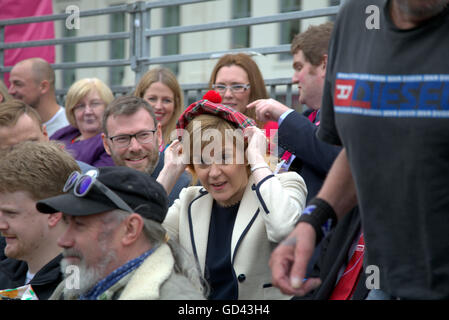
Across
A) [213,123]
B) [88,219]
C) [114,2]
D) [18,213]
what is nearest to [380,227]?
[88,219]

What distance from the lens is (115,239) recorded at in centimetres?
264

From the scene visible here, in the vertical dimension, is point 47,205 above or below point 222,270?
above

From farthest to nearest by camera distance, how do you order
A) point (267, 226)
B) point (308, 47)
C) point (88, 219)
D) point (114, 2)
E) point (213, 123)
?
point (114, 2), point (308, 47), point (213, 123), point (267, 226), point (88, 219)

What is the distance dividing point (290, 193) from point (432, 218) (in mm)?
1586

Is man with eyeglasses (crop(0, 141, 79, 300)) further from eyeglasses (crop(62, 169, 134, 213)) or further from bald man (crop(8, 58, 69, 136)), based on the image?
bald man (crop(8, 58, 69, 136))

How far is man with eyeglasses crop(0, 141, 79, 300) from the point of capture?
3.44m

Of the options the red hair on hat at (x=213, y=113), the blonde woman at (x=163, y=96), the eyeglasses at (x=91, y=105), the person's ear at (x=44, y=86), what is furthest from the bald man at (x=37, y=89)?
the red hair on hat at (x=213, y=113)

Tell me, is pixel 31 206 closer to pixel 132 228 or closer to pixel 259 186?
pixel 132 228

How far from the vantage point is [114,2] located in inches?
1037

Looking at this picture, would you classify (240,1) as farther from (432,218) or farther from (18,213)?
(432,218)

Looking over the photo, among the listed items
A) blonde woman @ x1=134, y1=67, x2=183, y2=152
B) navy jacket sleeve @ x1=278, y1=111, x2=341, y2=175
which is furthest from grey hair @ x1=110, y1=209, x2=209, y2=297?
blonde woman @ x1=134, y1=67, x2=183, y2=152

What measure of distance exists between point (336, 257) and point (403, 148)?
148 cm

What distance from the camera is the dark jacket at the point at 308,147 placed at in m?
3.63

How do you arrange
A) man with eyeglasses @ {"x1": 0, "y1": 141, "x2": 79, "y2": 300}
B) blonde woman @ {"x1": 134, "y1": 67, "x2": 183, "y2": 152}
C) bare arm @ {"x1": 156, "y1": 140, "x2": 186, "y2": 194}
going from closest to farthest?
man with eyeglasses @ {"x1": 0, "y1": 141, "x2": 79, "y2": 300} < bare arm @ {"x1": 156, "y1": 140, "x2": 186, "y2": 194} < blonde woman @ {"x1": 134, "y1": 67, "x2": 183, "y2": 152}
